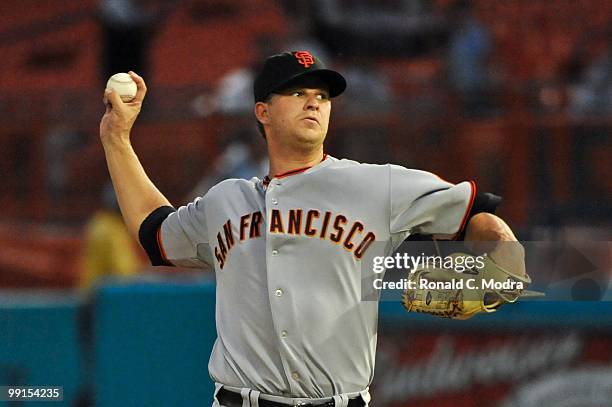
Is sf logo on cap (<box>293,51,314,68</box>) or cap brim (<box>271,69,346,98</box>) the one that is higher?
sf logo on cap (<box>293,51,314,68</box>)

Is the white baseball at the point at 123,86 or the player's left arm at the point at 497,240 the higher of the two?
the white baseball at the point at 123,86

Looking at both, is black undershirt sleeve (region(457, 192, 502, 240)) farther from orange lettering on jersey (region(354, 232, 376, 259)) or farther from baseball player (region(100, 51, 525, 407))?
orange lettering on jersey (region(354, 232, 376, 259))

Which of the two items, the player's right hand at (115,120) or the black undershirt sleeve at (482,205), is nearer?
the black undershirt sleeve at (482,205)

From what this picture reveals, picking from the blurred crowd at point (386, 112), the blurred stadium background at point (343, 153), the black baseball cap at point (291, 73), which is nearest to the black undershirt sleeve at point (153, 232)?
the black baseball cap at point (291, 73)

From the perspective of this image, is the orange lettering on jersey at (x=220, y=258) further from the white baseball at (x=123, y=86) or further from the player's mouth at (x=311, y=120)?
the white baseball at (x=123, y=86)

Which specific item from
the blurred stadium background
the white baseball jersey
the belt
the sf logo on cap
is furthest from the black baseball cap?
the blurred stadium background

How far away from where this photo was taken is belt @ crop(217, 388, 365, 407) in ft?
9.75

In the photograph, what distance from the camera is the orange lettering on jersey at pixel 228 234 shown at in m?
3.11

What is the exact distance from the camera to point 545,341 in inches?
186

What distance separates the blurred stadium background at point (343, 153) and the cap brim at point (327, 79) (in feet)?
6.11

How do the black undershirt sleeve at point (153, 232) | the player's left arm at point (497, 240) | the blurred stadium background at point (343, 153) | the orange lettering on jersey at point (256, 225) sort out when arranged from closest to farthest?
the player's left arm at point (497, 240)
the orange lettering on jersey at point (256, 225)
the black undershirt sleeve at point (153, 232)
the blurred stadium background at point (343, 153)

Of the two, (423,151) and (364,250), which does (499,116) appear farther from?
(364,250)

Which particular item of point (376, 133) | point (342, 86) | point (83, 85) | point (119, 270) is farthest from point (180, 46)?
point (342, 86)

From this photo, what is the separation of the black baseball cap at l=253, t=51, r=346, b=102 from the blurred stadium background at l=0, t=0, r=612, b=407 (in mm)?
1878
